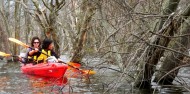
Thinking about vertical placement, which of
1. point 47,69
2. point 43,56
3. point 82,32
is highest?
point 82,32

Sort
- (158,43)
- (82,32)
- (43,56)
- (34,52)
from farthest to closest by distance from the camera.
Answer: (82,32)
(43,56)
(34,52)
(158,43)

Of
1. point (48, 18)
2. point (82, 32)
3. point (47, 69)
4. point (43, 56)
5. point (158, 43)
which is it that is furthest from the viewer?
point (48, 18)

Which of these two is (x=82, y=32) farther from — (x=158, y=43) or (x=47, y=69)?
(x=158, y=43)

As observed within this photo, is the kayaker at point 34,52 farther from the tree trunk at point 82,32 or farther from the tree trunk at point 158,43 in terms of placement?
the tree trunk at point 158,43

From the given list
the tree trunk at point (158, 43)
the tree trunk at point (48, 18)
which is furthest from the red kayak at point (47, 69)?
the tree trunk at point (48, 18)

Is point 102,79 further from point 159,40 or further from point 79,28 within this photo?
point 79,28

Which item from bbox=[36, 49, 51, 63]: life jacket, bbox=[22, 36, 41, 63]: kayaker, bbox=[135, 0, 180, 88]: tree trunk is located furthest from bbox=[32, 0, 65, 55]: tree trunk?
bbox=[135, 0, 180, 88]: tree trunk

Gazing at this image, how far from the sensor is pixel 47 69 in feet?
42.9

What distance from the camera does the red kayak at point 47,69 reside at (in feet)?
41.7

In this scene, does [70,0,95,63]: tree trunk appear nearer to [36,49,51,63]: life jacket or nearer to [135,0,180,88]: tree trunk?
[36,49,51,63]: life jacket

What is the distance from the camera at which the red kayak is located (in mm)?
12719

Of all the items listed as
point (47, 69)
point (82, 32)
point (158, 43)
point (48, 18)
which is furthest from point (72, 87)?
point (48, 18)

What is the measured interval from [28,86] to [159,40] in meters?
4.47

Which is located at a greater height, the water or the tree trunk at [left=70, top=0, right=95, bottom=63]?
the tree trunk at [left=70, top=0, right=95, bottom=63]
